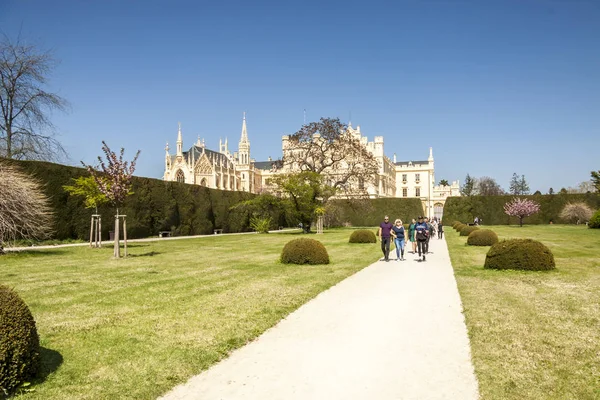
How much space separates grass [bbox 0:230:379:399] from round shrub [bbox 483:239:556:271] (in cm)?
418

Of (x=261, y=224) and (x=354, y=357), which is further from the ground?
(x=261, y=224)

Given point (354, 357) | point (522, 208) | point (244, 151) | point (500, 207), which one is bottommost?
point (354, 357)

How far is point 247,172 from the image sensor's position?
9488 cm

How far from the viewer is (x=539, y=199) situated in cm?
5297

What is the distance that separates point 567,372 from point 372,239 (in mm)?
20290

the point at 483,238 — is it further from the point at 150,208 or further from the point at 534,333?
the point at 150,208

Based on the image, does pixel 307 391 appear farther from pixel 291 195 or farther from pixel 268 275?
pixel 291 195

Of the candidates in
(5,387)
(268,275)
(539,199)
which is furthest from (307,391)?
(539,199)

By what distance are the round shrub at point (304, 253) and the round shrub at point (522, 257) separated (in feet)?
17.0

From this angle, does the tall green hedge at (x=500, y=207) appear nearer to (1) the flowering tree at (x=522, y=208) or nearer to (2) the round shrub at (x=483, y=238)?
(1) the flowering tree at (x=522, y=208)

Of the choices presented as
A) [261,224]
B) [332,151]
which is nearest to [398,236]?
[261,224]

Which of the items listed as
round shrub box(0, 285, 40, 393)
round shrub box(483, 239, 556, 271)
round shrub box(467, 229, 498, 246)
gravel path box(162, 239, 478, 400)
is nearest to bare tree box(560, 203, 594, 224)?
round shrub box(467, 229, 498, 246)

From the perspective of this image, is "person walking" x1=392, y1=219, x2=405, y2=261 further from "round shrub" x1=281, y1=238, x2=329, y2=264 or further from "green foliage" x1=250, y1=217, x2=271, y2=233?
"green foliage" x1=250, y1=217, x2=271, y2=233

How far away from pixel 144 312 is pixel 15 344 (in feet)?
10.8
